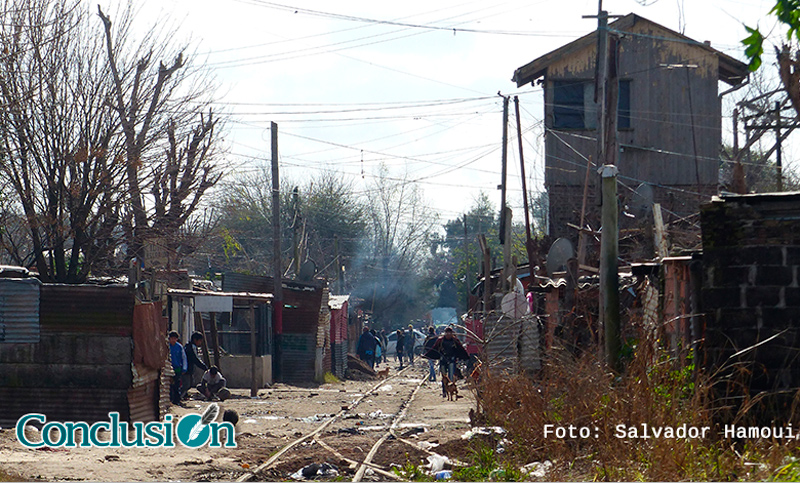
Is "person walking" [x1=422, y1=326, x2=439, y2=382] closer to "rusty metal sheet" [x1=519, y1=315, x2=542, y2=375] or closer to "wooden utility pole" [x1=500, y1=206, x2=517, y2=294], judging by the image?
"wooden utility pole" [x1=500, y1=206, x2=517, y2=294]

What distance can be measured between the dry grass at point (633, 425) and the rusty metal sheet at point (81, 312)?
602 cm

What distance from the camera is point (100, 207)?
61.4 ft

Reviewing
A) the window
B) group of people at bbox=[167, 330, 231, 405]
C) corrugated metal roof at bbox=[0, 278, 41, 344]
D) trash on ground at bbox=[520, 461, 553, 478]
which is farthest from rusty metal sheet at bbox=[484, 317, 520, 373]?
the window

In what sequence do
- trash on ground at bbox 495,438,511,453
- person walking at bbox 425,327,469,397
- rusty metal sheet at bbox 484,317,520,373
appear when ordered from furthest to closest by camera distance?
1. person walking at bbox 425,327,469,397
2. rusty metal sheet at bbox 484,317,520,373
3. trash on ground at bbox 495,438,511,453

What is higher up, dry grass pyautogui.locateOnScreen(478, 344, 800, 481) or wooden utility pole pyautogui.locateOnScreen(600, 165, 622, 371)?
wooden utility pole pyautogui.locateOnScreen(600, 165, 622, 371)

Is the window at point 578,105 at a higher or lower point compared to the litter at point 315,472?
higher

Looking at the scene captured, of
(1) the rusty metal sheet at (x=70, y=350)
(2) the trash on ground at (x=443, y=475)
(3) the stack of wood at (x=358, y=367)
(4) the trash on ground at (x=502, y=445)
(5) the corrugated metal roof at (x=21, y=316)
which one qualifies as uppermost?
(5) the corrugated metal roof at (x=21, y=316)

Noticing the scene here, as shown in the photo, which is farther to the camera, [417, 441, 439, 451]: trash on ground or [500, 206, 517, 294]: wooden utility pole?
[500, 206, 517, 294]: wooden utility pole

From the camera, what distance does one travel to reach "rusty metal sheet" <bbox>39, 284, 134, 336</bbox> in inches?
549
